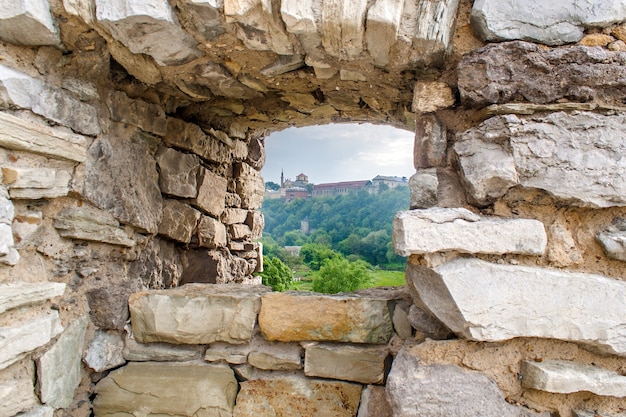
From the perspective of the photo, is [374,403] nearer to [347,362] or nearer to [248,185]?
[347,362]

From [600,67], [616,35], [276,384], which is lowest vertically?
[276,384]

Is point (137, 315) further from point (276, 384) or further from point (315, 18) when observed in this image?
point (315, 18)

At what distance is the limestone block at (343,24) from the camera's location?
4.07 feet

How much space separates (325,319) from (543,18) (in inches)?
48.9

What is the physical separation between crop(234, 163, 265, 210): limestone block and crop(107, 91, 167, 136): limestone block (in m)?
0.76

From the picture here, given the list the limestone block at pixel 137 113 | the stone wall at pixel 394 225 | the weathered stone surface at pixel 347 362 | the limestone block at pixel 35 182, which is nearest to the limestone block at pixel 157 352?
the stone wall at pixel 394 225

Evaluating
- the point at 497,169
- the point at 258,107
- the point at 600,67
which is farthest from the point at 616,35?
the point at 258,107

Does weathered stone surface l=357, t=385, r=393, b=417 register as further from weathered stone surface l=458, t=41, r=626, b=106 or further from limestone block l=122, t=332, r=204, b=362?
weathered stone surface l=458, t=41, r=626, b=106

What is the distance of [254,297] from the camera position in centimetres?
166

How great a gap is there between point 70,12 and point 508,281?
1.60 metres

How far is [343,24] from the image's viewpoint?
126 centimetres

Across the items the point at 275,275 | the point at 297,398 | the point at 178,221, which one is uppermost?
the point at 178,221

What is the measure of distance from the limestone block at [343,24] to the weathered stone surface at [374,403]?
1207 millimetres


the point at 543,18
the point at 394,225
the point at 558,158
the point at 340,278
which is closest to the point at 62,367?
the point at 394,225
